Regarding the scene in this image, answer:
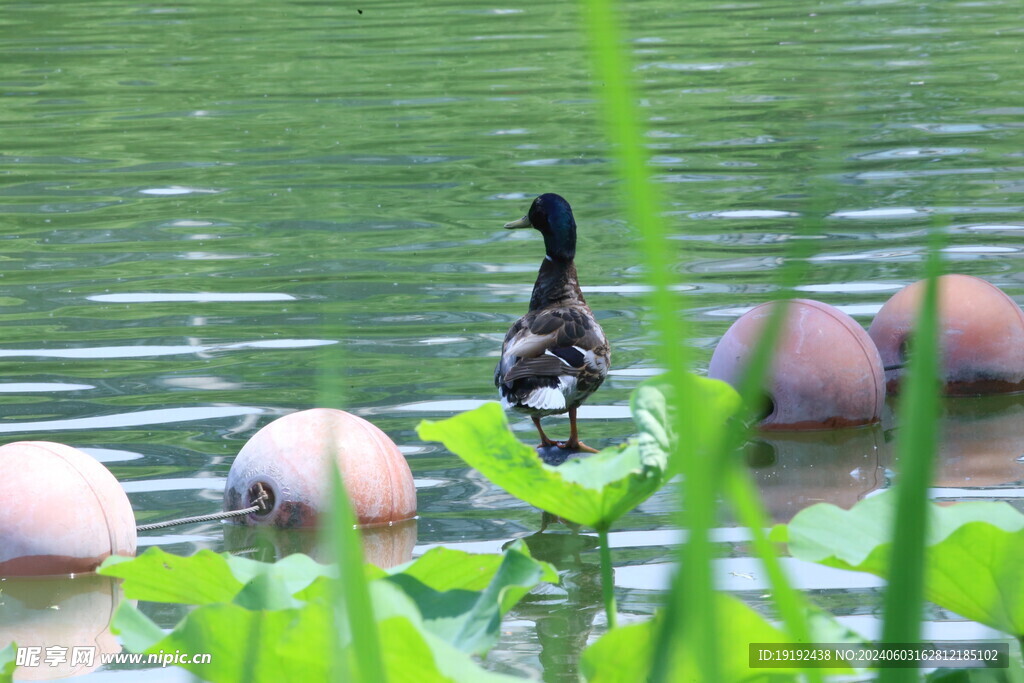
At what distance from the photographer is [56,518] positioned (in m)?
5.22

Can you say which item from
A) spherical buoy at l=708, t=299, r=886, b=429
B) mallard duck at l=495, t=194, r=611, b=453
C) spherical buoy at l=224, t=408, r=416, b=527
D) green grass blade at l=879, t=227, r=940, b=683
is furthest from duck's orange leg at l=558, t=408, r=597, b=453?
green grass blade at l=879, t=227, r=940, b=683

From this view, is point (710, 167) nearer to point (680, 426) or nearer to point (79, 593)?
point (79, 593)

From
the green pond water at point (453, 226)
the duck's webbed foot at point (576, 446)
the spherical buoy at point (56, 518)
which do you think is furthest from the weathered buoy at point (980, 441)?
the spherical buoy at point (56, 518)

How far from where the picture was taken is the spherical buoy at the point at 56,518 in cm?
521

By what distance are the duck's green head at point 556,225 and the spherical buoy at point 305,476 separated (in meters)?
2.00

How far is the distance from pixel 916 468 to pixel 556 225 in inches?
266

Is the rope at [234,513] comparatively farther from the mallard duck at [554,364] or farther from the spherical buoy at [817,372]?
the spherical buoy at [817,372]

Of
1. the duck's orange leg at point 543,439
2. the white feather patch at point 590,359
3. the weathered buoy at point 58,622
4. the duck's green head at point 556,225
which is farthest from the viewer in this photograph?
the duck's green head at point 556,225

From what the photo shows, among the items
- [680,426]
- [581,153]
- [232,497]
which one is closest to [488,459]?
[680,426]

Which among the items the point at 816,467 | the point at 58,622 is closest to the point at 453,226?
the point at 816,467

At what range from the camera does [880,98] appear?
52.0 feet

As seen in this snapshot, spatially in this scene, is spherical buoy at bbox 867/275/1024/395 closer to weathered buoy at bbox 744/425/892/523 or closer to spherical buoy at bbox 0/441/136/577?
weathered buoy at bbox 744/425/892/523

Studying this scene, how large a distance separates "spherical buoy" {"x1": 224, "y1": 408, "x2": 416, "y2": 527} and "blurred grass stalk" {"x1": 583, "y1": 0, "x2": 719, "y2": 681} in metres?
4.79

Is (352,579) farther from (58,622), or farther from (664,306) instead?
(58,622)
